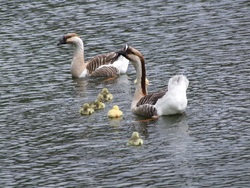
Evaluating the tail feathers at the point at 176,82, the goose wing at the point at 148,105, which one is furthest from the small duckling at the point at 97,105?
the tail feathers at the point at 176,82

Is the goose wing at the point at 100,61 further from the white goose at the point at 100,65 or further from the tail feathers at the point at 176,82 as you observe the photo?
the tail feathers at the point at 176,82

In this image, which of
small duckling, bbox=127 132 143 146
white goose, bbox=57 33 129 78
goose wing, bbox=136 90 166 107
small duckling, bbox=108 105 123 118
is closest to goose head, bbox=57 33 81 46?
white goose, bbox=57 33 129 78

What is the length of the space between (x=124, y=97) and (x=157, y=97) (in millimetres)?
2462

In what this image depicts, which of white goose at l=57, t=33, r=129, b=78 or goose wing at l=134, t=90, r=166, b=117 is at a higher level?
goose wing at l=134, t=90, r=166, b=117

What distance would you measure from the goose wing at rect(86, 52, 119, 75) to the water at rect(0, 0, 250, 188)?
523mm

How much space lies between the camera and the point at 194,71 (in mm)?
24219

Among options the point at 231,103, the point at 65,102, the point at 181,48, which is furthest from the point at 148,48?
the point at 231,103

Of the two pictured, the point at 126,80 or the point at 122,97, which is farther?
the point at 126,80

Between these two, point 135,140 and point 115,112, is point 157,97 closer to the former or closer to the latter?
point 115,112

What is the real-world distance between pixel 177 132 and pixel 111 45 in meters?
10.1

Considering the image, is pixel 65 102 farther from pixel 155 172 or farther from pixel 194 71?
pixel 155 172

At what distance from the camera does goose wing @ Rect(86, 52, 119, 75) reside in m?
26.1

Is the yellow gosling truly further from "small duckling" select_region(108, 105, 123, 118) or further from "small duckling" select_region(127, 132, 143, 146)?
"small duckling" select_region(127, 132, 143, 146)

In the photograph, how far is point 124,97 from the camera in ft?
74.8
